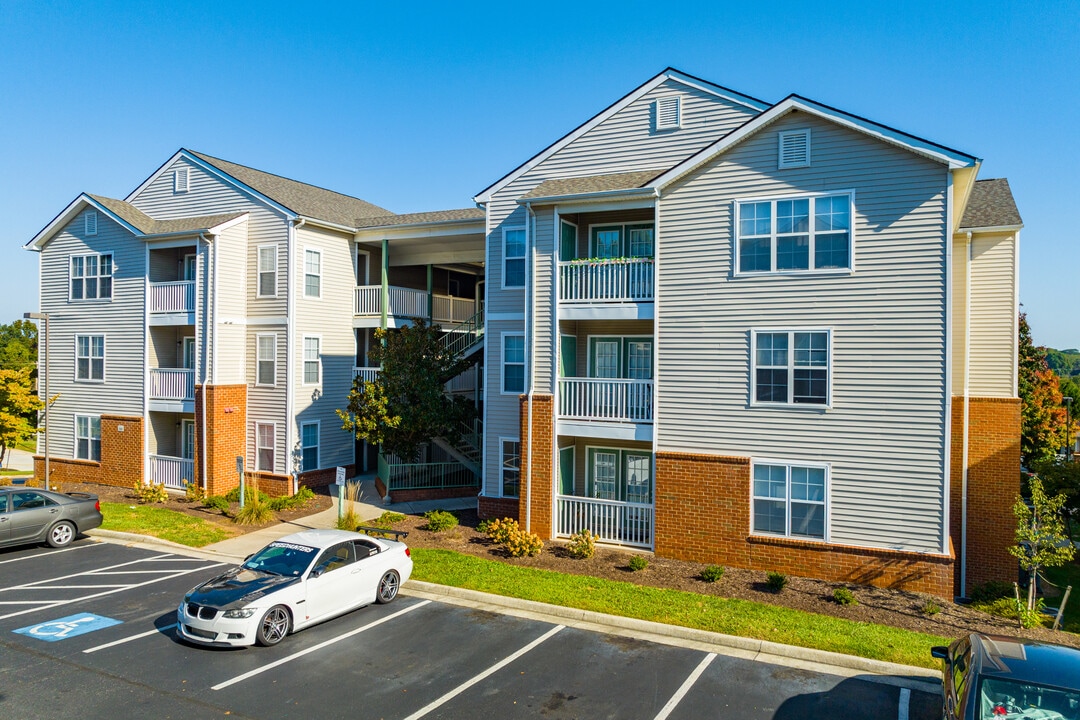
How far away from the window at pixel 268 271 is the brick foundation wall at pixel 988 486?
810 inches

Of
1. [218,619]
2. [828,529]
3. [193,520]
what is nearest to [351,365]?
[193,520]

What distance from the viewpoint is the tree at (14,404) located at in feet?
85.9

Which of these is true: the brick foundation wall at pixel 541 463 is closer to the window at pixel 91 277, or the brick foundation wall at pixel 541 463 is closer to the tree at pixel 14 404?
the window at pixel 91 277

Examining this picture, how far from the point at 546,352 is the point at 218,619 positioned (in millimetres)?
9588

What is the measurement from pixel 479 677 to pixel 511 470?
9.78 m

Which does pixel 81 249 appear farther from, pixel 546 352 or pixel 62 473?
pixel 546 352

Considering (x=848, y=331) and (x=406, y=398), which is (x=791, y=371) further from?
(x=406, y=398)

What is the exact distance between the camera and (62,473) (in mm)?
26016

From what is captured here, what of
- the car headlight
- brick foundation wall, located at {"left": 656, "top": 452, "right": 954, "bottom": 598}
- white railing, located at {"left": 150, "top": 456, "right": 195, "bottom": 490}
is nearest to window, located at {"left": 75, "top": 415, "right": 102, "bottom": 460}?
white railing, located at {"left": 150, "top": 456, "right": 195, "bottom": 490}

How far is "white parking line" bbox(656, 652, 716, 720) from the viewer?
29.3ft

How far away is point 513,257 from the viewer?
797 inches

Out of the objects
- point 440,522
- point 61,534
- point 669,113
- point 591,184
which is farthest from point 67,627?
point 669,113

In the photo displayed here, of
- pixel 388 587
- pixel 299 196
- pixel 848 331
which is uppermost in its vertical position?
pixel 299 196

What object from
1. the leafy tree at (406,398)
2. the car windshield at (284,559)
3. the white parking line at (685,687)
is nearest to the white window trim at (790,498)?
the white parking line at (685,687)
